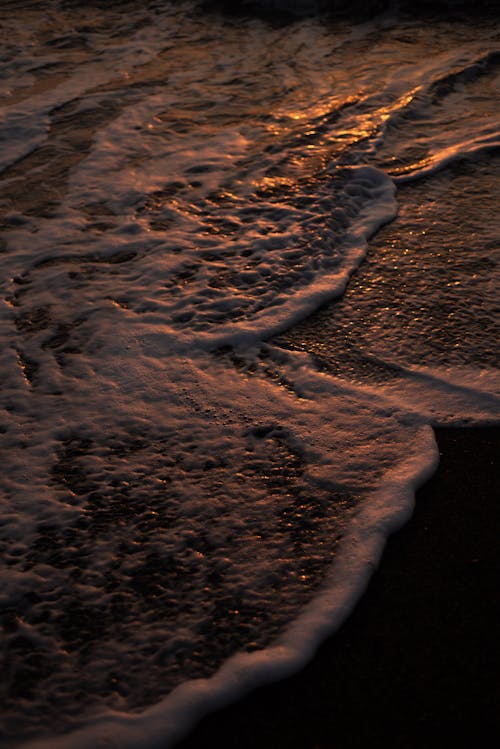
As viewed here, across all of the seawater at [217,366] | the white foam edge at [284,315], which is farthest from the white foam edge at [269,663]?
the white foam edge at [284,315]

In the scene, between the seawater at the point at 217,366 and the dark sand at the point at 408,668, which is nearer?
the dark sand at the point at 408,668

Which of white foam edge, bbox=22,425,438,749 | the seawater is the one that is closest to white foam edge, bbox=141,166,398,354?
the seawater

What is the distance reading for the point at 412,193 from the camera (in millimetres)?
3859

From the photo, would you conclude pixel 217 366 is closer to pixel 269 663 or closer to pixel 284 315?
pixel 284 315

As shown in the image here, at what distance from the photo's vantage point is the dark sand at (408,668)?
5.19ft

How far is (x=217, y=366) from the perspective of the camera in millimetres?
2779

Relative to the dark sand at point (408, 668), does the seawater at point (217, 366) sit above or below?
above

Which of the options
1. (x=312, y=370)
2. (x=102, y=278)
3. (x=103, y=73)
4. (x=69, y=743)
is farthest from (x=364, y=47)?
(x=69, y=743)

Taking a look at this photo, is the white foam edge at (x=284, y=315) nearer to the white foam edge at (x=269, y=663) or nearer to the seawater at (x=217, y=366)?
the seawater at (x=217, y=366)

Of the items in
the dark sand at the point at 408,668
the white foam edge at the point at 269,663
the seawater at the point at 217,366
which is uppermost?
the seawater at the point at 217,366

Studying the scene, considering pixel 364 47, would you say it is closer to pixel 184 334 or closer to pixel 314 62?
pixel 314 62

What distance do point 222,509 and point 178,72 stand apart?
16.6ft

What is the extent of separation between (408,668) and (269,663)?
0.35m

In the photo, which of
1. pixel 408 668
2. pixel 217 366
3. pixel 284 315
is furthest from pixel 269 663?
pixel 284 315
